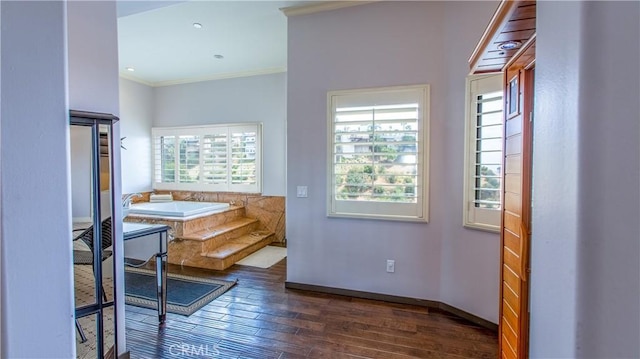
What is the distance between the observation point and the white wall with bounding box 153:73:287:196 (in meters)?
5.43

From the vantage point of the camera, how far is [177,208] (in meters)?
5.20

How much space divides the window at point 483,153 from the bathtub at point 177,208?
3.85 m

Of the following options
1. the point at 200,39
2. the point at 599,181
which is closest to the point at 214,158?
the point at 200,39

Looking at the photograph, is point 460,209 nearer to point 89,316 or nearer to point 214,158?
point 89,316

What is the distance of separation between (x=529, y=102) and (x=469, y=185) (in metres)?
1.45

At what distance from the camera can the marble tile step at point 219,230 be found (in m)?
4.25

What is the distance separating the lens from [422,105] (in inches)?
114

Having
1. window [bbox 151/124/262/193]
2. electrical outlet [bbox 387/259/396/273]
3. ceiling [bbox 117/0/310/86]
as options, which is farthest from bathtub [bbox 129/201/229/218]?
electrical outlet [bbox 387/259/396/273]

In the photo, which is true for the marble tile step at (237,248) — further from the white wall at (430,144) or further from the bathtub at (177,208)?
the white wall at (430,144)

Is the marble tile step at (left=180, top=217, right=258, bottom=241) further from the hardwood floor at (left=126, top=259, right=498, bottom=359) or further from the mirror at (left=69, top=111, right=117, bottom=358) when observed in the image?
the mirror at (left=69, top=111, right=117, bottom=358)

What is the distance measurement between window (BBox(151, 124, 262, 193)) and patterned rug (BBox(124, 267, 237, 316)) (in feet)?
7.40

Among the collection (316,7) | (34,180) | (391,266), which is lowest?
(391,266)

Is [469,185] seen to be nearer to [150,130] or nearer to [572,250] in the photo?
[572,250]

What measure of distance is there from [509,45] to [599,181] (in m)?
1.10
